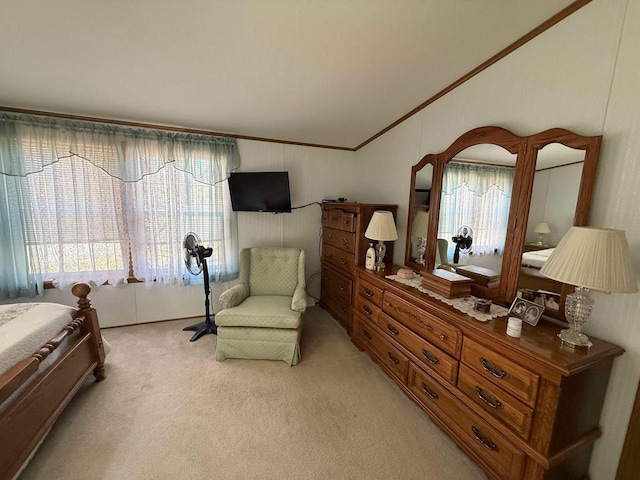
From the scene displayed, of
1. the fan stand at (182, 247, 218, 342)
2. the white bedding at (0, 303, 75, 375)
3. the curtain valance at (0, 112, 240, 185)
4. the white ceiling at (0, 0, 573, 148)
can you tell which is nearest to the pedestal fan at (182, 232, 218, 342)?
the fan stand at (182, 247, 218, 342)

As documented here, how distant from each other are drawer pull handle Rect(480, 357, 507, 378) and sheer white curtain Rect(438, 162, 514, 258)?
77cm

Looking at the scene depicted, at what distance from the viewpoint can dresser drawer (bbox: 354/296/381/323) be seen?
232 centimetres

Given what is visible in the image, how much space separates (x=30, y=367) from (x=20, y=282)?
5.98 feet

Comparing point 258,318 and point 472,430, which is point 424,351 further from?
point 258,318

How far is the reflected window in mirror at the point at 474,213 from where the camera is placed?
1766 mm

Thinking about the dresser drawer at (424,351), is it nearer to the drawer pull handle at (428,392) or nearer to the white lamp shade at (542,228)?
the drawer pull handle at (428,392)

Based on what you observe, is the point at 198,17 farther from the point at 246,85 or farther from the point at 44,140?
the point at 44,140

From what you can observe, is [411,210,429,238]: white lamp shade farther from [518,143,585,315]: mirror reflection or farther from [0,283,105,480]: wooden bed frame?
[0,283,105,480]: wooden bed frame

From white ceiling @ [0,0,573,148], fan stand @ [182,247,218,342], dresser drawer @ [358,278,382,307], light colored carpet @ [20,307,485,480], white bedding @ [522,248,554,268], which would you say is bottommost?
light colored carpet @ [20,307,485,480]

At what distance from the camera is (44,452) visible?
1.50 meters

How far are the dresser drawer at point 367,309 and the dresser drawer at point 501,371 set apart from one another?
858mm

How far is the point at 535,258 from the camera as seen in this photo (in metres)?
1.58

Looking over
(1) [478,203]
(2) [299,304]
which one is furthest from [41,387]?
(1) [478,203]

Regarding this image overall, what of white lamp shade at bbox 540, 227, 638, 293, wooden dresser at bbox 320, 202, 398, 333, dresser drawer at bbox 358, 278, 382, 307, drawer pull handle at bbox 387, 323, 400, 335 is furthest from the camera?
wooden dresser at bbox 320, 202, 398, 333
